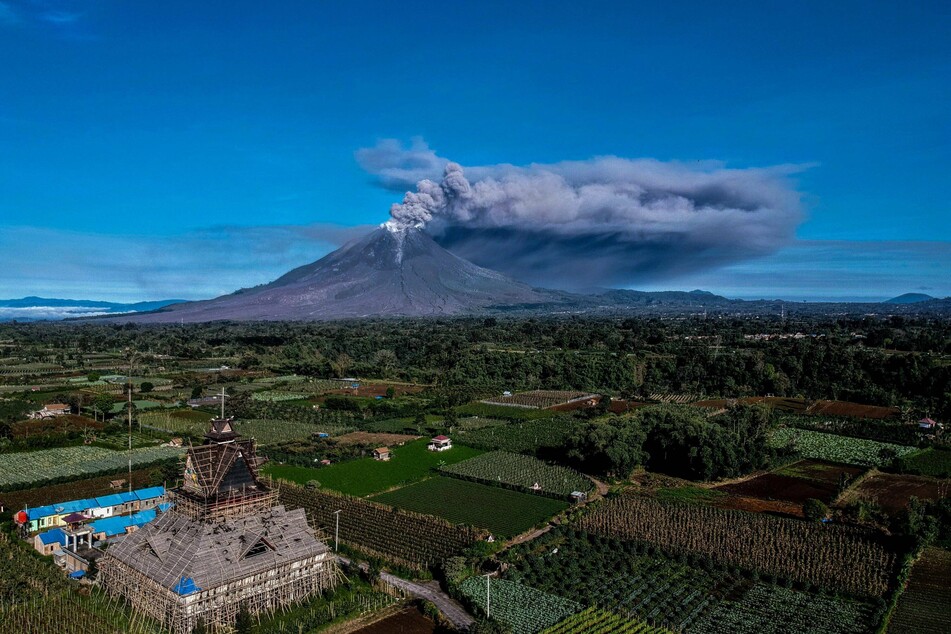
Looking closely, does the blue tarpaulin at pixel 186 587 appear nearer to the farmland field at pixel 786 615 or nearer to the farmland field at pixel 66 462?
the farmland field at pixel 786 615

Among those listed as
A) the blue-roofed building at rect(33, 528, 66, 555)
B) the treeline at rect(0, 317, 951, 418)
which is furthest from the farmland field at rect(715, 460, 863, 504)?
the blue-roofed building at rect(33, 528, 66, 555)

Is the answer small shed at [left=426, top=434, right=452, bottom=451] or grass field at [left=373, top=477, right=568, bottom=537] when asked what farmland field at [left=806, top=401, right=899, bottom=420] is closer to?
small shed at [left=426, top=434, right=452, bottom=451]

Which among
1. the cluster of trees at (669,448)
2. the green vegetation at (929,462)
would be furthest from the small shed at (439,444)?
the green vegetation at (929,462)

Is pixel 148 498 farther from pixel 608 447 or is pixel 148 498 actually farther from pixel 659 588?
pixel 608 447

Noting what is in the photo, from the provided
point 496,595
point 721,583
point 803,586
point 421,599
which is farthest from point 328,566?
point 803,586

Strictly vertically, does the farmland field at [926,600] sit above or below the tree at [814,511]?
Result: below
